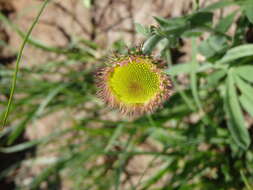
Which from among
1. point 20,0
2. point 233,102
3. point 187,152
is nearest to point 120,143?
point 187,152

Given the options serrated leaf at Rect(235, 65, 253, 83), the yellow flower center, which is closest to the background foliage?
serrated leaf at Rect(235, 65, 253, 83)

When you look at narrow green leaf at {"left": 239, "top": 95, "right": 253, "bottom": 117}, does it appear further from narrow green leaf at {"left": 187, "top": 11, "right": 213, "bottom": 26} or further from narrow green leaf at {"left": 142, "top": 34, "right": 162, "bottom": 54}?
narrow green leaf at {"left": 142, "top": 34, "right": 162, "bottom": 54}

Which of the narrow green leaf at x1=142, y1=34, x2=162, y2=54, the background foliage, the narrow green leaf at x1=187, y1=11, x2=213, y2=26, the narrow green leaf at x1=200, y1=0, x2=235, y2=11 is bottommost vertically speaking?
the background foliage

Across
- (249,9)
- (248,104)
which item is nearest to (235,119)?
(248,104)

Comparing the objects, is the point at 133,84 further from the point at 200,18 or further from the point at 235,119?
the point at 235,119

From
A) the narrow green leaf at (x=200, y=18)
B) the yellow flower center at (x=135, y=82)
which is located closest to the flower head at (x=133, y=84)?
the yellow flower center at (x=135, y=82)
